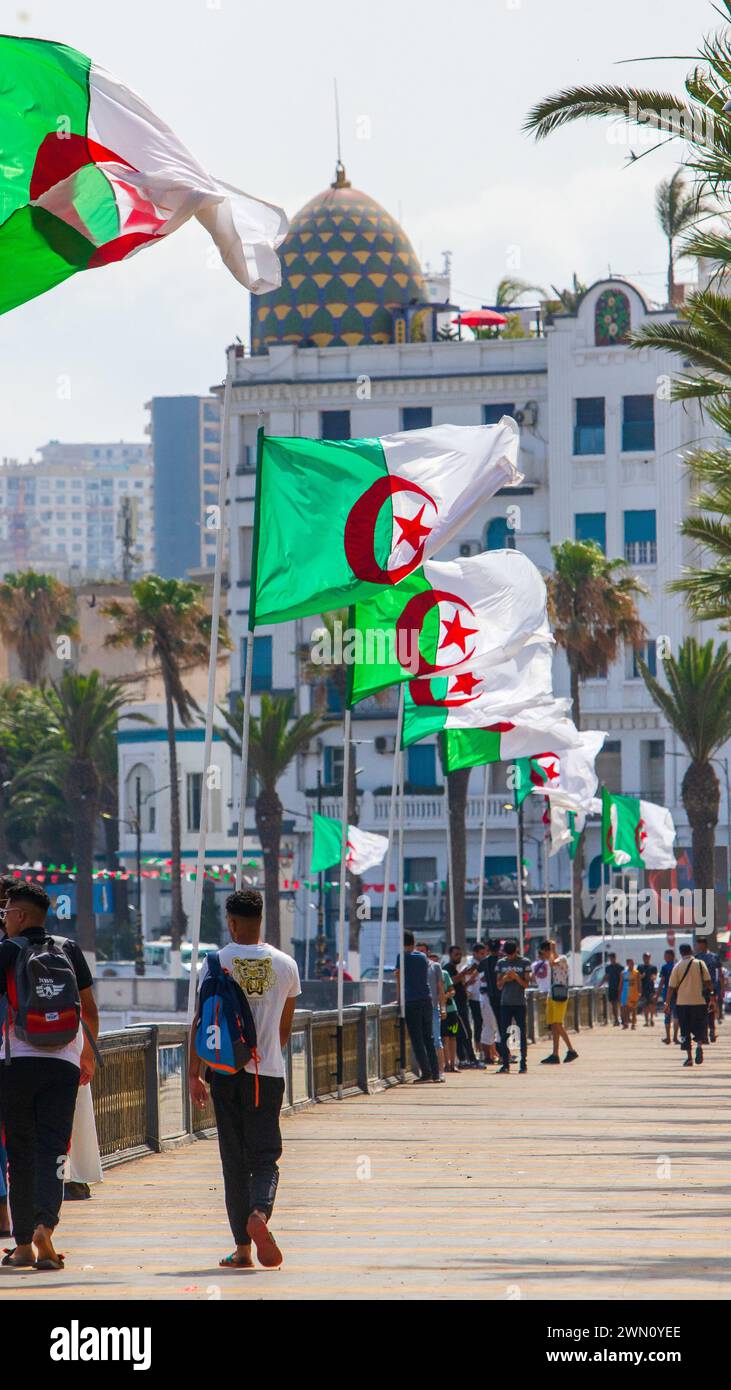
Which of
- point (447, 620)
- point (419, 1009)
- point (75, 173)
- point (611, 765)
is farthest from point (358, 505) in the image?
point (611, 765)

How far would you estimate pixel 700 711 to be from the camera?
61219 mm

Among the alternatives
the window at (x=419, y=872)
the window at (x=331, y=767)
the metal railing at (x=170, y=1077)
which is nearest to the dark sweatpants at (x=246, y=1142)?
the metal railing at (x=170, y=1077)

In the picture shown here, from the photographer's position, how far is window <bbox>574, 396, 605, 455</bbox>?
258 ft

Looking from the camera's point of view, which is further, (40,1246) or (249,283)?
(249,283)

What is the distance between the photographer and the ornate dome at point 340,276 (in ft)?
267

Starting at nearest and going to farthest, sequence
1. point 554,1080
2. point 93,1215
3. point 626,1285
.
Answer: point 626,1285, point 93,1215, point 554,1080

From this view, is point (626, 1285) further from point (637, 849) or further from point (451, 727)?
point (637, 849)

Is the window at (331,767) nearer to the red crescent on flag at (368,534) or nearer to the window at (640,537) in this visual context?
the window at (640,537)

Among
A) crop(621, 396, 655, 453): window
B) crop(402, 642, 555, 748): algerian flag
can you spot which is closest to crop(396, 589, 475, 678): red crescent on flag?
crop(402, 642, 555, 748): algerian flag

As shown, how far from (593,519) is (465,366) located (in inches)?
288

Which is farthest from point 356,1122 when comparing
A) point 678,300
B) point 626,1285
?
point 678,300

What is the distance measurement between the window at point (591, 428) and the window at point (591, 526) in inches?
85.6
